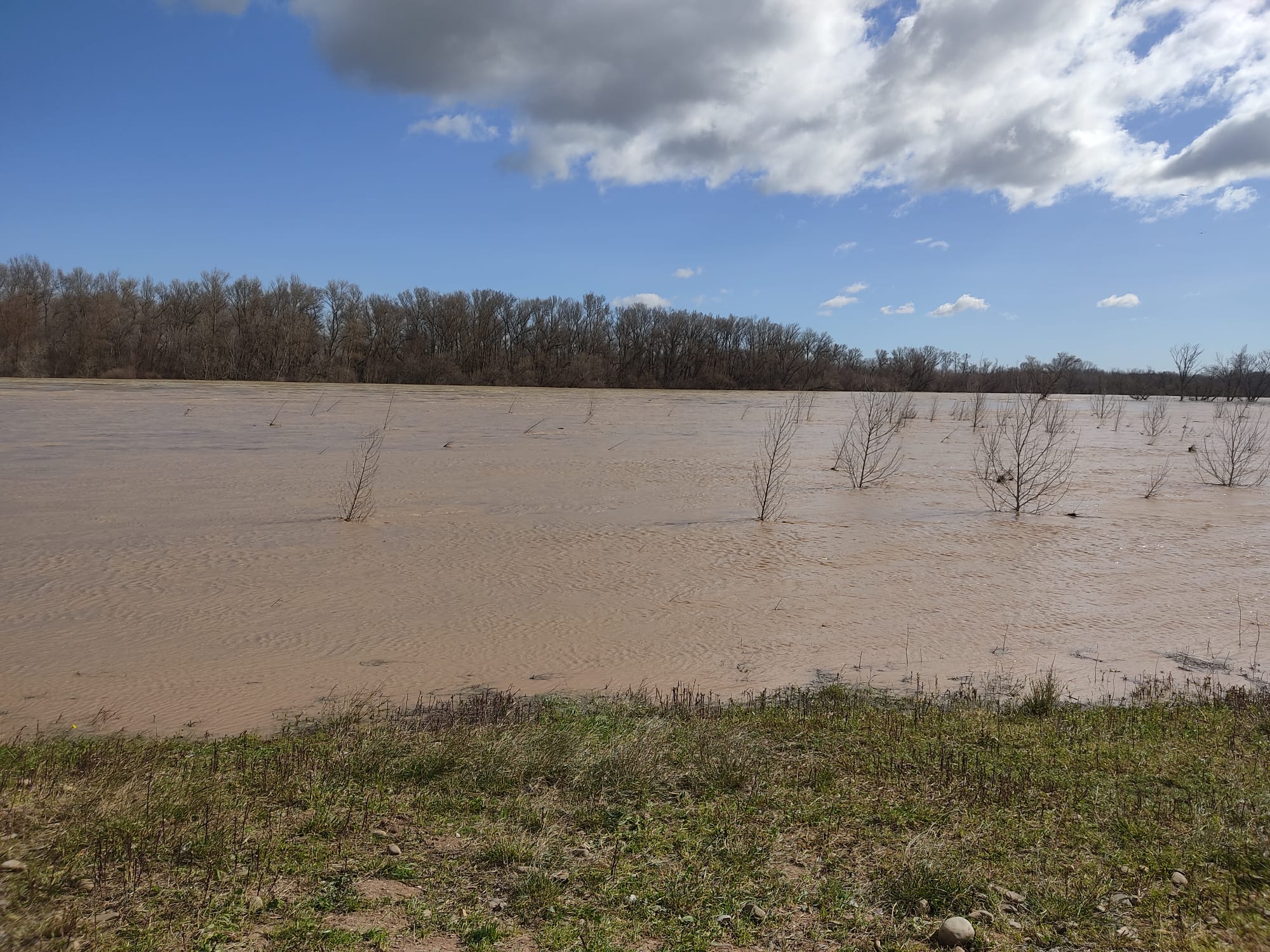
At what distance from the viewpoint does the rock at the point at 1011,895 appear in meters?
3.29

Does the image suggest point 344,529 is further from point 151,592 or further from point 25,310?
point 25,310

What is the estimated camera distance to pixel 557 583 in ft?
32.5

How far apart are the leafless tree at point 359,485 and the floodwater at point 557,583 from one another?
9.1 inches

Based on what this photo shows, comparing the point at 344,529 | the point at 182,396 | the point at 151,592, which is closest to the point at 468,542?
the point at 344,529

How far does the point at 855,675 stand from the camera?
23.3ft

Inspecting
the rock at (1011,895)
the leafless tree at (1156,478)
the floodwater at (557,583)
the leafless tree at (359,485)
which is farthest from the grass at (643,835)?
the leafless tree at (1156,478)

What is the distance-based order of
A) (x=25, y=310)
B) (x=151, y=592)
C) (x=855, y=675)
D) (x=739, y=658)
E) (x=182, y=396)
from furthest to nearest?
(x=25, y=310) → (x=182, y=396) → (x=151, y=592) → (x=739, y=658) → (x=855, y=675)

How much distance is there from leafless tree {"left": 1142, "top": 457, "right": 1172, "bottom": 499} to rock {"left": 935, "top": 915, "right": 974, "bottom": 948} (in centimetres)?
1715

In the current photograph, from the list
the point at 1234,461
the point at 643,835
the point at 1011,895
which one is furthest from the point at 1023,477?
the point at 643,835

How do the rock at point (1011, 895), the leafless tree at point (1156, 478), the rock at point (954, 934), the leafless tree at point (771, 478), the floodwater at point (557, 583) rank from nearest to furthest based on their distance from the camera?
the rock at point (954, 934)
the rock at point (1011, 895)
the floodwater at point (557, 583)
the leafless tree at point (771, 478)
the leafless tree at point (1156, 478)

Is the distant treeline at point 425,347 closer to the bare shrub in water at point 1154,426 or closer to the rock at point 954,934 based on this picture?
the bare shrub in water at point 1154,426

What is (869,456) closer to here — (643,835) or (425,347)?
(643,835)

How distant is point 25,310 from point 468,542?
2374 inches

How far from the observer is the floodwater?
7059mm
